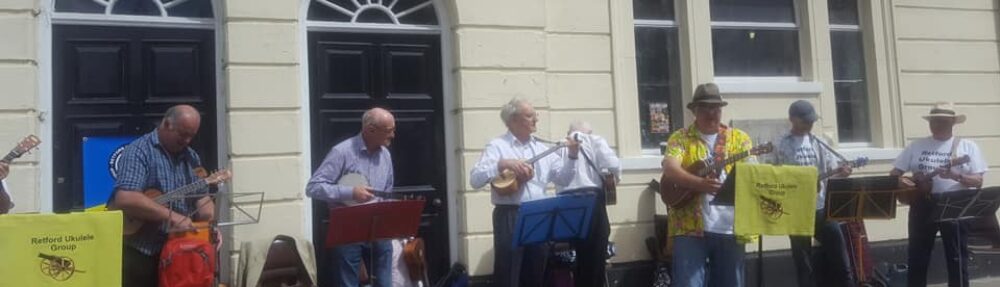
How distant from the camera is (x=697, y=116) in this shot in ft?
18.4

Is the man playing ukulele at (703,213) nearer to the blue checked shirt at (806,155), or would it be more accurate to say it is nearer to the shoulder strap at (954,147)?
the blue checked shirt at (806,155)

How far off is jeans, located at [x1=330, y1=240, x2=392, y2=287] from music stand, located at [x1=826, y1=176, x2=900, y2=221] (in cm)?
325

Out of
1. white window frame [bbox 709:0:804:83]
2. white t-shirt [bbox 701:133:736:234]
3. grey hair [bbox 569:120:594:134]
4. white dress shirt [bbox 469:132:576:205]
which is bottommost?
white t-shirt [bbox 701:133:736:234]

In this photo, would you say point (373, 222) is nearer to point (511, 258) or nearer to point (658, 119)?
point (511, 258)

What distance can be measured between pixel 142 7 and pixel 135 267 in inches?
99.0

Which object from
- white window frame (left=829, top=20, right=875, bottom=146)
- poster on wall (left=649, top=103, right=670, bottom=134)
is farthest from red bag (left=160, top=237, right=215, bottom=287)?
white window frame (left=829, top=20, right=875, bottom=146)

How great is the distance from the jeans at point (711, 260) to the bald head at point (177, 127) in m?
3.16

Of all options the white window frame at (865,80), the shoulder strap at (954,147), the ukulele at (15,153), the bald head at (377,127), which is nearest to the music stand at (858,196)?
the shoulder strap at (954,147)

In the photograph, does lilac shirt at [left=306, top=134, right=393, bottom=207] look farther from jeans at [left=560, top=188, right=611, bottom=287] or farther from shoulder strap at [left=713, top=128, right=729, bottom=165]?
shoulder strap at [left=713, top=128, right=729, bottom=165]

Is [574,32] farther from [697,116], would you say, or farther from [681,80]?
[697,116]

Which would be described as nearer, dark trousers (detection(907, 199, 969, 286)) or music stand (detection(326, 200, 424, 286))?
music stand (detection(326, 200, 424, 286))

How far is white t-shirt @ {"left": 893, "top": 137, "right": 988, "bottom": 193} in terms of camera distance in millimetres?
7152

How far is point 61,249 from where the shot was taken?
4527 millimetres

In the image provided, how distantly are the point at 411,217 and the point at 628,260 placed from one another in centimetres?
279
